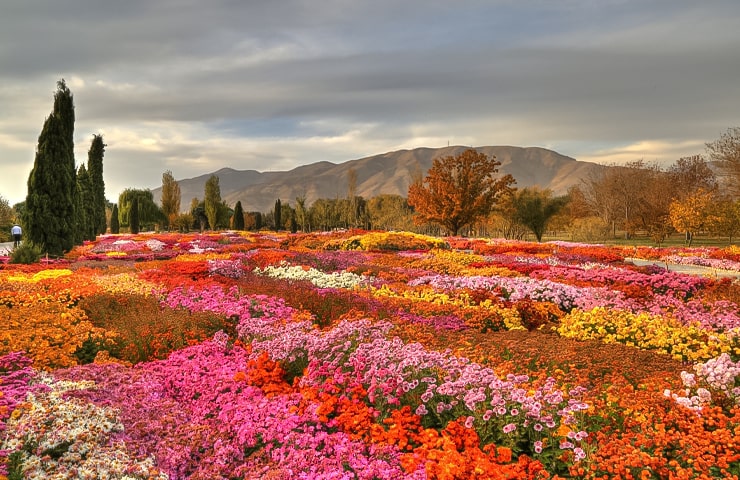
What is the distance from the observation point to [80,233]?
28.0 m

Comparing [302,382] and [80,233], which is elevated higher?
[80,233]

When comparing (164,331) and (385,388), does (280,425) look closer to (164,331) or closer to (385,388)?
(385,388)

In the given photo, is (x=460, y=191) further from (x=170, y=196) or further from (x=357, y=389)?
(x=170, y=196)

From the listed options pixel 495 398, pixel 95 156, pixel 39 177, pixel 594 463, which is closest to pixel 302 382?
pixel 495 398

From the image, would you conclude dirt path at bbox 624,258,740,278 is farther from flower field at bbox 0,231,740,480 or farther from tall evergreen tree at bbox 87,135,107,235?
tall evergreen tree at bbox 87,135,107,235

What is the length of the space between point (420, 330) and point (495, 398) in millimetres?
2957

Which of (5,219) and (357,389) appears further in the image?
(5,219)

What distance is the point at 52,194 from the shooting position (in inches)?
874

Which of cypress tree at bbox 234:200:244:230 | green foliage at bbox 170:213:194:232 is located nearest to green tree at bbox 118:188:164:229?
green foliage at bbox 170:213:194:232

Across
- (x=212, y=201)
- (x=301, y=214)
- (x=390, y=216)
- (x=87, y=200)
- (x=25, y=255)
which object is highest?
(x=212, y=201)

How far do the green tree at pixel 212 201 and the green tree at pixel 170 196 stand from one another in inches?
167

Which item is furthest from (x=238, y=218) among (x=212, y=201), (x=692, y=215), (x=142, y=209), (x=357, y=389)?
(x=357, y=389)

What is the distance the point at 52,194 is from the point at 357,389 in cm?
2235

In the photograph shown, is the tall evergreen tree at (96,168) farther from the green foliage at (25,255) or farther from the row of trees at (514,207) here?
the row of trees at (514,207)
